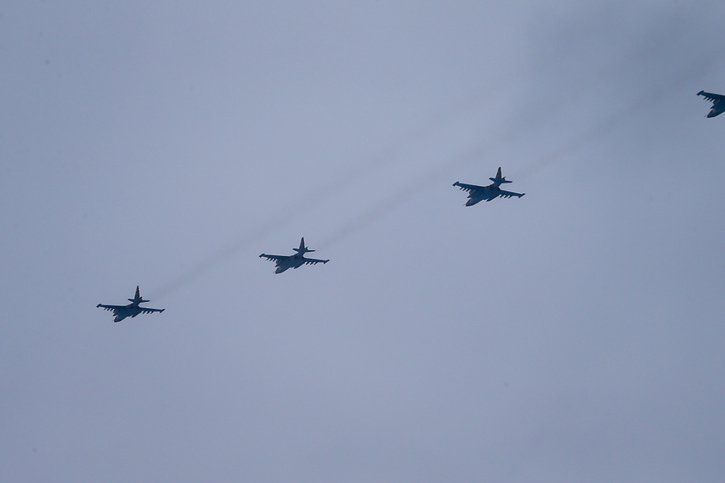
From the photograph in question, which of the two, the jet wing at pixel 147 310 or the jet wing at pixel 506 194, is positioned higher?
the jet wing at pixel 506 194

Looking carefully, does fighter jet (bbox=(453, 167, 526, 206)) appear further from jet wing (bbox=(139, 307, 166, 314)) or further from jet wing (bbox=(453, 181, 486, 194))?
jet wing (bbox=(139, 307, 166, 314))

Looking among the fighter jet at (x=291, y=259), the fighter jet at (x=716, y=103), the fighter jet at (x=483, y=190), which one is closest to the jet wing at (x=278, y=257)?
the fighter jet at (x=291, y=259)

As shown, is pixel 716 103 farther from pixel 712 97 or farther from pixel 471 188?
pixel 471 188

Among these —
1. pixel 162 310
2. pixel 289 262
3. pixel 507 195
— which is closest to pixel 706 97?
pixel 507 195

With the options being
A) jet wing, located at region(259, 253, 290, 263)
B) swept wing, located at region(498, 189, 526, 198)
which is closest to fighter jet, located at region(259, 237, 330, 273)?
jet wing, located at region(259, 253, 290, 263)

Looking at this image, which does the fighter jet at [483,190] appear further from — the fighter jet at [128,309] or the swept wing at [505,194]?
the fighter jet at [128,309]

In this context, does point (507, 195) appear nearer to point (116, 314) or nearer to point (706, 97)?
point (706, 97)

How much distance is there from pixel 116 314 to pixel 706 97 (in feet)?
204

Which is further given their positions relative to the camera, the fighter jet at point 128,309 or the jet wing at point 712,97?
the fighter jet at point 128,309

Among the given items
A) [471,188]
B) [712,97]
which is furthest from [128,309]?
[712,97]

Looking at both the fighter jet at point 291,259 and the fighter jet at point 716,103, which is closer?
the fighter jet at point 716,103

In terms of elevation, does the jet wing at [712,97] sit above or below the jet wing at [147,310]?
above

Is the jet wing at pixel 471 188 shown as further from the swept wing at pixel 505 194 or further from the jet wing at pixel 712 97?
the jet wing at pixel 712 97

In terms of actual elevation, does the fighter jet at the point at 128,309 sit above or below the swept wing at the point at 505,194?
below
